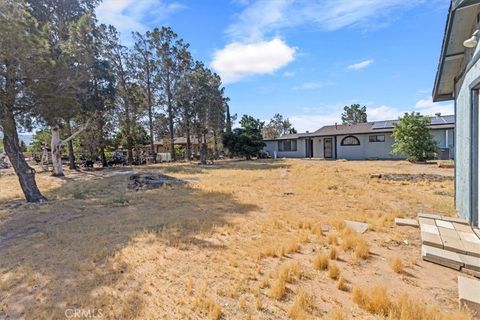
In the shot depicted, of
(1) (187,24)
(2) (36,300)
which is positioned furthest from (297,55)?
(2) (36,300)

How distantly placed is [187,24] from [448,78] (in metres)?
10.1

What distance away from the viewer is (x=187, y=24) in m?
12.1

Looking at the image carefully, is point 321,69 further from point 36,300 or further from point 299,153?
point 36,300

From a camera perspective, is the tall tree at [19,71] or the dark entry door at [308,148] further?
the dark entry door at [308,148]

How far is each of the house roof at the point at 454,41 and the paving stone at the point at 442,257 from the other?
134 inches

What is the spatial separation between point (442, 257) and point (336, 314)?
6.53 ft

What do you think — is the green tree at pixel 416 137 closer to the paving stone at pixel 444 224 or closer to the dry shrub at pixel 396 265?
the paving stone at pixel 444 224

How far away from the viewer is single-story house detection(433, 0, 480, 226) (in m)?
4.12

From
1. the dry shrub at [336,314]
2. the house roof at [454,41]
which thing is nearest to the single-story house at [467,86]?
the house roof at [454,41]

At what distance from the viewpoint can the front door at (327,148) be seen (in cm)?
2598

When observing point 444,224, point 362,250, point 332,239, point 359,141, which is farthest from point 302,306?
point 359,141

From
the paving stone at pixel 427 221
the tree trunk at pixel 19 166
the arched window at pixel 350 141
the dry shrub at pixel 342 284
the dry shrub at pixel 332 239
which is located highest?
the arched window at pixel 350 141

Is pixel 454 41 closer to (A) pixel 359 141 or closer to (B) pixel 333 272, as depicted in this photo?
(B) pixel 333 272

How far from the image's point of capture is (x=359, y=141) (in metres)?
24.1
